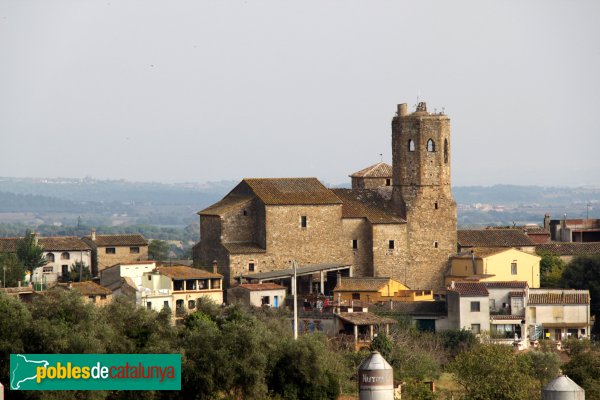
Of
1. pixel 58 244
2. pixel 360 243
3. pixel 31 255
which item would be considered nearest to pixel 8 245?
pixel 58 244

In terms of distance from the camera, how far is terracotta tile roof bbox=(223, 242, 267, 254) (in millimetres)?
61750

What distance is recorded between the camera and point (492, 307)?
2301 inches

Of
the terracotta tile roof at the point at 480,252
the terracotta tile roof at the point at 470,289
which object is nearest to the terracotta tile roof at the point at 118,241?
the terracotta tile roof at the point at 480,252

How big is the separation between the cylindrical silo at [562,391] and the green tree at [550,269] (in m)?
29.5

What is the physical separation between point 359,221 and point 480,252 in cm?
532

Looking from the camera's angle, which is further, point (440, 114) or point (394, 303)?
point (440, 114)

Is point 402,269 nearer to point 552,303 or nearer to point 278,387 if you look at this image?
point 552,303

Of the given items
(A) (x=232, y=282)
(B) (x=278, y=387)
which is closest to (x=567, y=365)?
(B) (x=278, y=387)

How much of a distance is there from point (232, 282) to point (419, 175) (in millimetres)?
9029

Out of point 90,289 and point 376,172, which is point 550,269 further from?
point 90,289

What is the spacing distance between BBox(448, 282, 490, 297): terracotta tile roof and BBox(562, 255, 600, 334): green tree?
6369mm

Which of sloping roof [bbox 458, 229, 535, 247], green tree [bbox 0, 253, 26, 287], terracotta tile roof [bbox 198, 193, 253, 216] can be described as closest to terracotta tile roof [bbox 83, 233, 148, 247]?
green tree [bbox 0, 253, 26, 287]

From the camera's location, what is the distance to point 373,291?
60219 millimetres

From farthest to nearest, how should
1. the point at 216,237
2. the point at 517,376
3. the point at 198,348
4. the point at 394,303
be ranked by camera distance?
the point at 216,237
the point at 394,303
the point at 517,376
the point at 198,348
